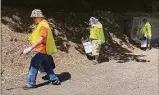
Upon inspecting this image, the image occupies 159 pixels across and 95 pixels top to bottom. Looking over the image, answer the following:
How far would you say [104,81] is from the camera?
11.5 meters

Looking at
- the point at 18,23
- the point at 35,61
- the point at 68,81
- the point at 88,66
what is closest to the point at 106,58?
the point at 88,66

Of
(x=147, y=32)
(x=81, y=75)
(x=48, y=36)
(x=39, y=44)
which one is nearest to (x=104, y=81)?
(x=81, y=75)

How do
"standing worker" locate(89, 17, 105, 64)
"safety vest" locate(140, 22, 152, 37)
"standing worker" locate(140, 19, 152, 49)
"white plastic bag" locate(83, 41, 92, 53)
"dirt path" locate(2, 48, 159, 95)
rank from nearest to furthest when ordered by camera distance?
"dirt path" locate(2, 48, 159, 95) < "standing worker" locate(89, 17, 105, 64) < "white plastic bag" locate(83, 41, 92, 53) < "standing worker" locate(140, 19, 152, 49) < "safety vest" locate(140, 22, 152, 37)

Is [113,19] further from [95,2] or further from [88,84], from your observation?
[88,84]

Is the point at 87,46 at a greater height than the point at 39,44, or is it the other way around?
the point at 39,44

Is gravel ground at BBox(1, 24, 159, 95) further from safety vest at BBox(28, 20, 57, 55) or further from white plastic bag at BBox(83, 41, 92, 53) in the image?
safety vest at BBox(28, 20, 57, 55)

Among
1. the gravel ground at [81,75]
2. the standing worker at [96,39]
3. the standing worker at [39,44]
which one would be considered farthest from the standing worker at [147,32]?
the standing worker at [39,44]

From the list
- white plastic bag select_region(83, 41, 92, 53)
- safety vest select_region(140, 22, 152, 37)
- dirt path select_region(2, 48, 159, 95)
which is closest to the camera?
dirt path select_region(2, 48, 159, 95)

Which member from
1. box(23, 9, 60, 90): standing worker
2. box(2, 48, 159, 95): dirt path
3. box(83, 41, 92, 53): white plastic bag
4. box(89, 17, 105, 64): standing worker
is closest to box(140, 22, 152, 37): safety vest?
box(2, 48, 159, 95): dirt path

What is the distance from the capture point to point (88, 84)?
11.1 meters

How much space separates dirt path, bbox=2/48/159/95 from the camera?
33.8ft

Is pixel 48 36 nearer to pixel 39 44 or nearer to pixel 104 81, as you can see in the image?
pixel 39 44

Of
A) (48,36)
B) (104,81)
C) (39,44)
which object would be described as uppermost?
(48,36)

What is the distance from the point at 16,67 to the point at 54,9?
20.3ft
